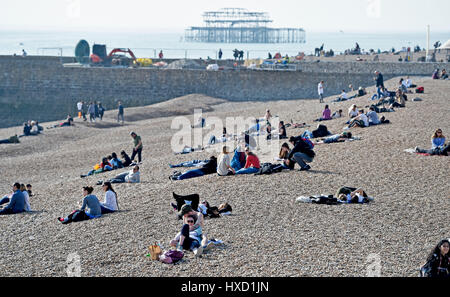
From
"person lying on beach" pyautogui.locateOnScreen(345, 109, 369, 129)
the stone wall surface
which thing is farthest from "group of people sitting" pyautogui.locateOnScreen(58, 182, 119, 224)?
the stone wall surface

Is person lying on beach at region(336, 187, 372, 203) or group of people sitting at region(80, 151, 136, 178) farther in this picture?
group of people sitting at region(80, 151, 136, 178)

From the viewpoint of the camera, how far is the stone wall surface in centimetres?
3519

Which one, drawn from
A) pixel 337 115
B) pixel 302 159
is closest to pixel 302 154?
pixel 302 159

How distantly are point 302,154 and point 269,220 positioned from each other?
3.57 meters

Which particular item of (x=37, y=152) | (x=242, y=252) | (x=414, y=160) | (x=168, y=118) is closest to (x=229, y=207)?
(x=242, y=252)

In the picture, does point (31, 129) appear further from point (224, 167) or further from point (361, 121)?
point (224, 167)

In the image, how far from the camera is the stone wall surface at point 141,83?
115 ft

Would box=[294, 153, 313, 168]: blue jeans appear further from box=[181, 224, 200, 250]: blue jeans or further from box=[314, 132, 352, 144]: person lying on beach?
box=[181, 224, 200, 250]: blue jeans

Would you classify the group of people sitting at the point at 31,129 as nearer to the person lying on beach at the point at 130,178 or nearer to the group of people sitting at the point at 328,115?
the group of people sitting at the point at 328,115

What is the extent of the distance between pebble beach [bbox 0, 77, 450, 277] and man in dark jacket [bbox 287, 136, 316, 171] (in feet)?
0.63

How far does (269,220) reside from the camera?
1016cm

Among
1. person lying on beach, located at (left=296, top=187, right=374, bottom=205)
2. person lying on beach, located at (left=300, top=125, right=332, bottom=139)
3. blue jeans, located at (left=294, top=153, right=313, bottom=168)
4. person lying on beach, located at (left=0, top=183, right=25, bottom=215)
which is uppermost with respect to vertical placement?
person lying on beach, located at (left=300, top=125, right=332, bottom=139)

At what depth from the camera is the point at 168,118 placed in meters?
30.5

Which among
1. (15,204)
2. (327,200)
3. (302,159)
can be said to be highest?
(302,159)
